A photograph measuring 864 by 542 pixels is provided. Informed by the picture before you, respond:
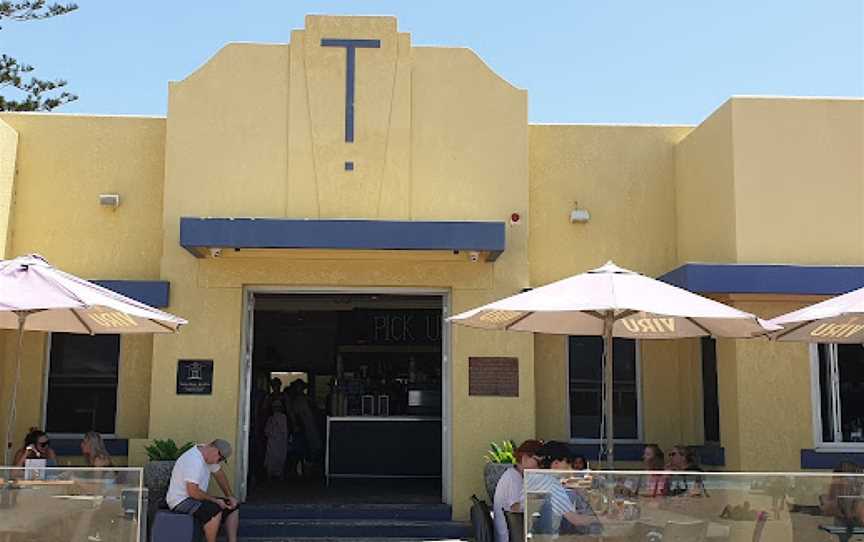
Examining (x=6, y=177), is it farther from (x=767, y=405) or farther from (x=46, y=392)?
(x=767, y=405)

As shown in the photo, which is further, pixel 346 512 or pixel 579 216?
pixel 579 216

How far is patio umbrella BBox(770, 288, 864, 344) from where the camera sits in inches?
306

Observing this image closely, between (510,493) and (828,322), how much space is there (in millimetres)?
2985

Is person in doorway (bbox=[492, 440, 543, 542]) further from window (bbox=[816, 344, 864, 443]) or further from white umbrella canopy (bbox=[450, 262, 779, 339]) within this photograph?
window (bbox=[816, 344, 864, 443])

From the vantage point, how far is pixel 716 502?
6.66 metres

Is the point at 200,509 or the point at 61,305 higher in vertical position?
the point at 61,305

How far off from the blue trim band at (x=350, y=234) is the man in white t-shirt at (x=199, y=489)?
7.00ft

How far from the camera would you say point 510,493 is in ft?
27.2

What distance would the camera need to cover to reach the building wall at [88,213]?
11.6m

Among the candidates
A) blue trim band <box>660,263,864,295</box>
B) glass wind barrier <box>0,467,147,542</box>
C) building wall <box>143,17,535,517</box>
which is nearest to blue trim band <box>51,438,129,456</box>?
building wall <box>143,17,535,517</box>

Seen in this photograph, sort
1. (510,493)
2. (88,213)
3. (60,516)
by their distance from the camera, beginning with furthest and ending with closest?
(88,213)
(510,493)
(60,516)

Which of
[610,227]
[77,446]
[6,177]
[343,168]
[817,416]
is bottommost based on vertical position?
[77,446]

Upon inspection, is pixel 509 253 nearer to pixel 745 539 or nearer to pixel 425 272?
pixel 425 272

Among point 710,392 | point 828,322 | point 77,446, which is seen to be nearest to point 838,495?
point 828,322
